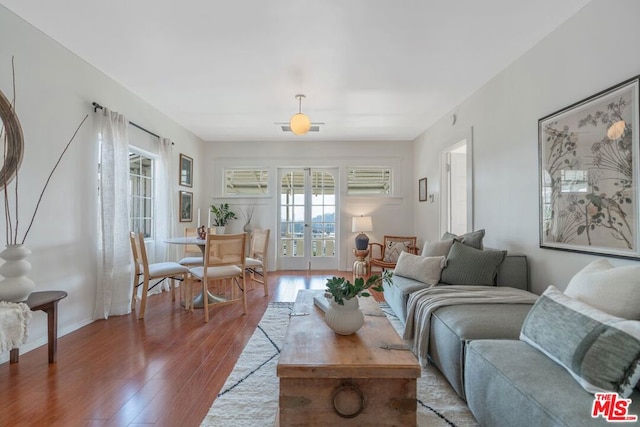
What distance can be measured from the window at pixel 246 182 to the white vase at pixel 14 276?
13.6 feet

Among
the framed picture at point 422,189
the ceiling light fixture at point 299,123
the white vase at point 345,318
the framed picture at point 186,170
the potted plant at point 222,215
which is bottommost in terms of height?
the white vase at point 345,318

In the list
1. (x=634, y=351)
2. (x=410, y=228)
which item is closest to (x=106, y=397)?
(x=634, y=351)

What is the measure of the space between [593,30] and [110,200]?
13.9 feet

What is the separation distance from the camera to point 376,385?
141 cm

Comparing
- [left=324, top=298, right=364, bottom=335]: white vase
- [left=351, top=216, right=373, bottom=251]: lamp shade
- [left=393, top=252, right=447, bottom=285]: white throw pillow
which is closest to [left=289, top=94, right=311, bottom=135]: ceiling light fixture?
[left=393, top=252, right=447, bottom=285]: white throw pillow

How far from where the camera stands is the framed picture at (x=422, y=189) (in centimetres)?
541

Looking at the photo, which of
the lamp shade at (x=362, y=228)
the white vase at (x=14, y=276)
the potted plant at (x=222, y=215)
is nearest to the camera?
the white vase at (x=14, y=276)

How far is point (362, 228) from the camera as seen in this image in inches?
223

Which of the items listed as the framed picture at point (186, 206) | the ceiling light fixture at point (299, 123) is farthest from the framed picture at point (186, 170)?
the ceiling light fixture at point (299, 123)

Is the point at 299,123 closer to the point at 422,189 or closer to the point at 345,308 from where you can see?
the point at 345,308

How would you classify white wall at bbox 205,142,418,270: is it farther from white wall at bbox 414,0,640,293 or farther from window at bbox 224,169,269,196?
white wall at bbox 414,0,640,293

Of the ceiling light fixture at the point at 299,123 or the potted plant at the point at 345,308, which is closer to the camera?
the potted plant at the point at 345,308

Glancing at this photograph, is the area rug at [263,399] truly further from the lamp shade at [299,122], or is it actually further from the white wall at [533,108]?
the lamp shade at [299,122]

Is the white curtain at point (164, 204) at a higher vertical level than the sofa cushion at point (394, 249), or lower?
higher
